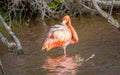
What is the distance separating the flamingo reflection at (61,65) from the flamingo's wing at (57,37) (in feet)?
1.44

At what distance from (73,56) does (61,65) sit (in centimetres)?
74

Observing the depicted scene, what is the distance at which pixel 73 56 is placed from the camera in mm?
9953

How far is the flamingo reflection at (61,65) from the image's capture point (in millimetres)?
8727

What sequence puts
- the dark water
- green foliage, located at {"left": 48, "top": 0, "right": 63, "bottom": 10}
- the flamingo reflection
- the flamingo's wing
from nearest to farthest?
1. the flamingo reflection
2. the dark water
3. the flamingo's wing
4. green foliage, located at {"left": 48, "top": 0, "right": 63, "bottom": 10}

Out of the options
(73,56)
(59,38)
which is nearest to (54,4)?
(59,38)

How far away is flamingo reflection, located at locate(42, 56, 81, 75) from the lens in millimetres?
8727

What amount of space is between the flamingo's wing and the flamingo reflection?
17.3 inches

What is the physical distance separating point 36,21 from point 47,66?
5.05 m

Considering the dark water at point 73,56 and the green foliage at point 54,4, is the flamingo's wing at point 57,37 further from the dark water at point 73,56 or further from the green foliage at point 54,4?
the green foliage at point 54,4

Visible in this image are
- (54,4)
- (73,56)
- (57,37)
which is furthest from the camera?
(54,4)

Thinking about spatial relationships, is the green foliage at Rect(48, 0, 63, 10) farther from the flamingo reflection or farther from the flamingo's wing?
the flamingo reflection

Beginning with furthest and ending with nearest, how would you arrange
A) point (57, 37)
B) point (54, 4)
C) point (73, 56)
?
point (54, 4), point (57, 37), point (73, 56)

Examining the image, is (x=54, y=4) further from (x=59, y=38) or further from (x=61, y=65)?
(x=61, y=65)

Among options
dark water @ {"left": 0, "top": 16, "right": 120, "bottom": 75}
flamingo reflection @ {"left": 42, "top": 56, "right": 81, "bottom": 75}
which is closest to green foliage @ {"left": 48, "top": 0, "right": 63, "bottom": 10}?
dark water @ {"left": 0, "top": 16, "right": 120, "bottom": 75}
